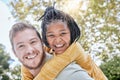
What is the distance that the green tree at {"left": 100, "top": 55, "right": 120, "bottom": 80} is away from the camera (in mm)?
10734

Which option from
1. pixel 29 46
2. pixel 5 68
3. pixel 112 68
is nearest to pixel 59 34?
pixel 29 46

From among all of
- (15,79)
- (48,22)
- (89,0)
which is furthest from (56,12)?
(15,79)

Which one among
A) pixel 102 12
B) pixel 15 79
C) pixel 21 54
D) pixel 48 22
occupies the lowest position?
pixel 15 79

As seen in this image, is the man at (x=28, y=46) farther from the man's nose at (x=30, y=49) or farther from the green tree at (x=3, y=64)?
the green tree at (x=3, y=64)

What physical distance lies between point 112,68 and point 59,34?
29.6ft

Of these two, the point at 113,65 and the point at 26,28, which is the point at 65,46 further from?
the point at 113,65

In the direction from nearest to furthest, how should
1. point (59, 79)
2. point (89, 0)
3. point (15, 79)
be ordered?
1. point (59, 79)
2. point (89, 0)
3. point (15, 79)

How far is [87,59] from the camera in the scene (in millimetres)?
2166

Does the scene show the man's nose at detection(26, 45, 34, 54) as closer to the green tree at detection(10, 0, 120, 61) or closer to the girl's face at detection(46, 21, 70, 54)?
the girl's face at detection(46, 21, 70, 54)

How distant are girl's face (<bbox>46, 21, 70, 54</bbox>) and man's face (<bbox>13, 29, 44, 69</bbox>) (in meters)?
0.16

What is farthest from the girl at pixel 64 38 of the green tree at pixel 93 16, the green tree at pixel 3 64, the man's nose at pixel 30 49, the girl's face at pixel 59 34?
the green tree at pixel 3 64

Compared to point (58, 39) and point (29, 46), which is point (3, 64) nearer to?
point (58, 39)

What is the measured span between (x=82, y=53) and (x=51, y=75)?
0.30 metres

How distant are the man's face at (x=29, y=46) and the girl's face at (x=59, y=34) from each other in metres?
0.16
